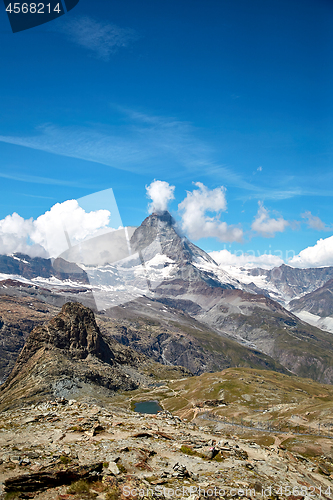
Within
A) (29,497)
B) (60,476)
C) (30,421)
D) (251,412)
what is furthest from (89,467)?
(251,412)

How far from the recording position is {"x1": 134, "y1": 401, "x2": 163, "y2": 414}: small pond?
143212mm

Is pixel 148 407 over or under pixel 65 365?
under

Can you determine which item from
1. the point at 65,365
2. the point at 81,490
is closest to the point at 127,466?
the point at 81,490

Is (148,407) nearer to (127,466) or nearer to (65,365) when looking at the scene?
(65,365)

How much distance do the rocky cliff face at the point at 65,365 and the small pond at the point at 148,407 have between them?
1465cm

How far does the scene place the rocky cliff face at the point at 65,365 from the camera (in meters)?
117

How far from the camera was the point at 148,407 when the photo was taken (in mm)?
152500

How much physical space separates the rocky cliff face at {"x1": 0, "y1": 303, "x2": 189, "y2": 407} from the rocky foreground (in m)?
78.1

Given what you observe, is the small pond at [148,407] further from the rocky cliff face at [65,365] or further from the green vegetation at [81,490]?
the green vegetation at [81,490]

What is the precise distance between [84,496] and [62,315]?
182130 millimetres

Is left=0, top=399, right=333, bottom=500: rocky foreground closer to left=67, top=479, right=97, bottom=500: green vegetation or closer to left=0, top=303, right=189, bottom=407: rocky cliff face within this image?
left=67, top=479, right=97, bottom=500: green vegetation

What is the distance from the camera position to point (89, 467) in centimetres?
2342

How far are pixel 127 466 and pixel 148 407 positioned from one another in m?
139

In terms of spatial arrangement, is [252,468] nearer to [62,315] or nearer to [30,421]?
[30,421]
